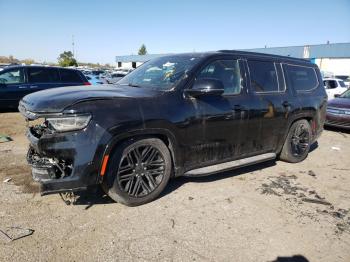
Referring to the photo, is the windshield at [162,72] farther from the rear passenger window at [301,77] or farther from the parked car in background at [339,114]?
the parked car in background at [339,114]

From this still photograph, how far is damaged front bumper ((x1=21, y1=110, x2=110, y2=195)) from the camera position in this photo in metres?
3.35

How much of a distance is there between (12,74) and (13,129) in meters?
2.96

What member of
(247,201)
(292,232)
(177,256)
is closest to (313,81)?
(247,201)

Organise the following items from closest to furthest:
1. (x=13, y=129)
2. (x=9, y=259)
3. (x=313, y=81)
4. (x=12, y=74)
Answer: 1. (x=9, y=259)
2. (x=313, y=81)
3. (x=13, y=129)
4. (x=12, y=74)

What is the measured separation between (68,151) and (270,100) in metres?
3.30

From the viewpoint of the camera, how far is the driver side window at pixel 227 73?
4.57m

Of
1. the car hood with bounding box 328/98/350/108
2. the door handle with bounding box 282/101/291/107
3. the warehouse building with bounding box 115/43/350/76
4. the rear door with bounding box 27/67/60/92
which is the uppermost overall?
the warehouse building with bounding box 115/43/350/76

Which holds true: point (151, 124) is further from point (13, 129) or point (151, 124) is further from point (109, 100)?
point (13, 129)

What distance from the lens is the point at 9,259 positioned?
2.85 meters

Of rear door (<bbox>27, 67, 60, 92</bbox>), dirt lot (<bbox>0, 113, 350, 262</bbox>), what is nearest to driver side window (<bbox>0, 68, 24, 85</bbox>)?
rear door (<bbox>27, 67, 60, 92</bbox>)

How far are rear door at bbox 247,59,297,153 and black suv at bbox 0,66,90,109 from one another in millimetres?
7462

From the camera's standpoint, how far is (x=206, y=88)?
411cm

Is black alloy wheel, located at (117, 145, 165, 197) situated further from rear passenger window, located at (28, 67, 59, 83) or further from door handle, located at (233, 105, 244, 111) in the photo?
rear passenger window, located at (28, 67, 59, 83)

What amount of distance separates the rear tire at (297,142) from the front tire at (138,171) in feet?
9.11
